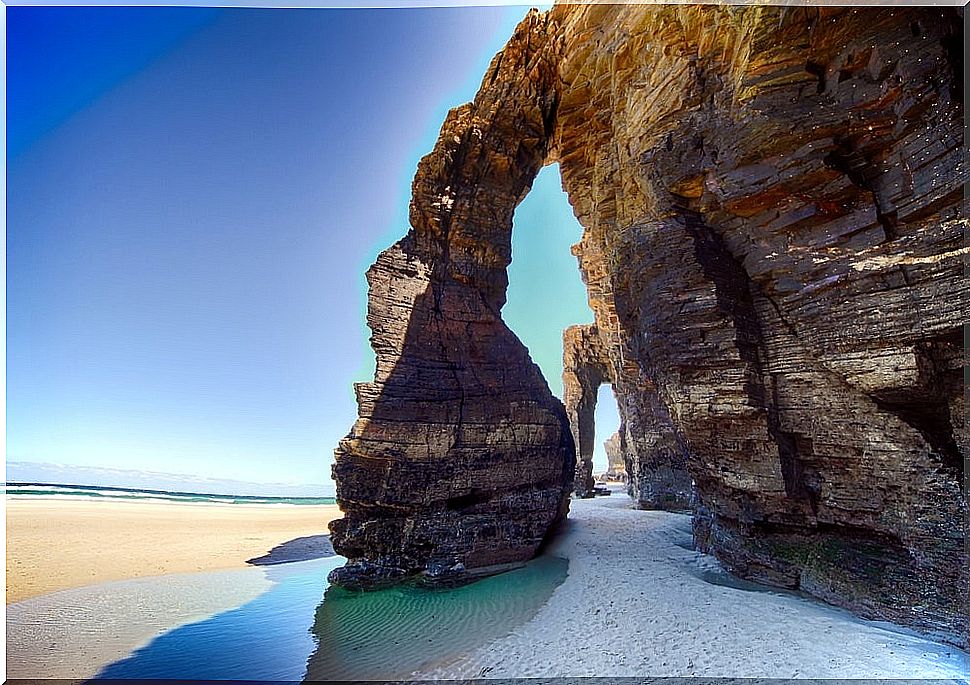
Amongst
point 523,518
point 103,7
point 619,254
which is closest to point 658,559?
point 523,518

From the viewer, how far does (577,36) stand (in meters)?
11.9

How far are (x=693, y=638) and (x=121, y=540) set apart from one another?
2312 cm

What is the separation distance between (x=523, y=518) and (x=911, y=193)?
9.60 metres

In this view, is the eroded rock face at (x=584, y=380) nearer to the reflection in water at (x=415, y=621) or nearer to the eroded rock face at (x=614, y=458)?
the eroded rock face at (x=614, y=458)

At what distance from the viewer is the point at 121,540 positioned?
62.4 ft

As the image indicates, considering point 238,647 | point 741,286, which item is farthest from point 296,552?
point 741,286

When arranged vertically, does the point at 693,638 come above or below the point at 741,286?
below

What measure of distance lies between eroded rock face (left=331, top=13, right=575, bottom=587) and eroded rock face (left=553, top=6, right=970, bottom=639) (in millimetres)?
3658

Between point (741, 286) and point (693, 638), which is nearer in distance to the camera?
point (693, 638)

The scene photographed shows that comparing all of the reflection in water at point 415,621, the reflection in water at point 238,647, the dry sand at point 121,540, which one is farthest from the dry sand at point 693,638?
the dry sand at point 121,540

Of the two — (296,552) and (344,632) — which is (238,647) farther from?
(296,552)

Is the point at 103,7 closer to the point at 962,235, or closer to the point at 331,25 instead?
the point at 331,25

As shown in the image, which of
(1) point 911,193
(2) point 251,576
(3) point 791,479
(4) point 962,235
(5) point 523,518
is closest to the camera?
(4) point 962,235

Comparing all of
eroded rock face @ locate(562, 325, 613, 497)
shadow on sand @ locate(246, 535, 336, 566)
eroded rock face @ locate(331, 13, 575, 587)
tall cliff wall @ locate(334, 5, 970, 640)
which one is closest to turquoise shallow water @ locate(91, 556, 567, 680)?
eroded rock face @ locate(331, 13, 575, 587)
